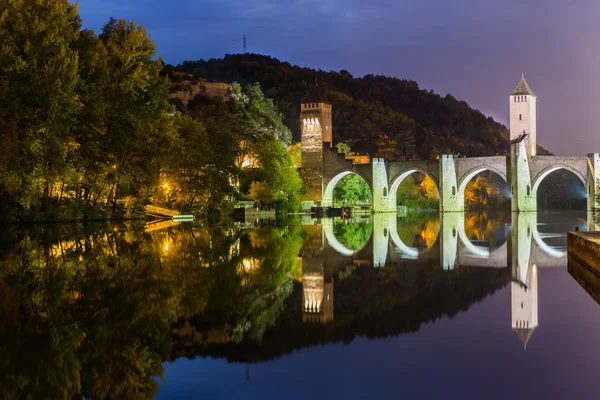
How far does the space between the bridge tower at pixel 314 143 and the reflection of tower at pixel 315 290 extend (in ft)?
143

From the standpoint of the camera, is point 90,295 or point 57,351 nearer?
point 57,351

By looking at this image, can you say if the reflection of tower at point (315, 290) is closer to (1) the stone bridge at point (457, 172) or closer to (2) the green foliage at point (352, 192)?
(1) the stone bridge at point (457, 172)

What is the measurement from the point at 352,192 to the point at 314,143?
5507 millimetres

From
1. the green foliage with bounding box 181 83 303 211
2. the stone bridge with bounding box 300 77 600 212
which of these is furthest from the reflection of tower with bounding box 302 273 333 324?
the stone bridge with bounding box 300 77 600 212

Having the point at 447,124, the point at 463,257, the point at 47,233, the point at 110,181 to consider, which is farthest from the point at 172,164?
the point at 447,124

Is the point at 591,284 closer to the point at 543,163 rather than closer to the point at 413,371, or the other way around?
the point at 413,371

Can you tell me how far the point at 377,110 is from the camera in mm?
101938

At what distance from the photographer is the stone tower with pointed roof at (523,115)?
5975 centimetres

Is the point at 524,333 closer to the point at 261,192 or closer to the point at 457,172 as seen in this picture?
the point at 261,192

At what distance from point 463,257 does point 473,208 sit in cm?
6132

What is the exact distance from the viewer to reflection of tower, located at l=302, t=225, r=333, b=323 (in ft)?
28.1

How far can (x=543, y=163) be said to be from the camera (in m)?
57.3

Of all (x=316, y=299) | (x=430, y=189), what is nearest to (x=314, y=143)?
(x=430, y=189)

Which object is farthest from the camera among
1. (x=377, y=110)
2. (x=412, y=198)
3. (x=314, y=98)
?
(x=377, y=110)
